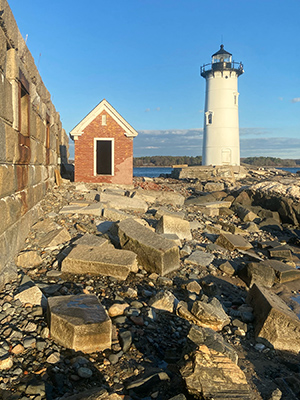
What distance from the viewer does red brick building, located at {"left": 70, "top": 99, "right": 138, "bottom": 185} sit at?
15445 mm

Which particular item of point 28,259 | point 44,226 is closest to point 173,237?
point 44,226

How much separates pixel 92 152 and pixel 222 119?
63.0 feet

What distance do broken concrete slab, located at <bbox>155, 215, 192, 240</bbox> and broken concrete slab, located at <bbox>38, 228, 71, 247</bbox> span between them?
249cm

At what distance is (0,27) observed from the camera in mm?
4031

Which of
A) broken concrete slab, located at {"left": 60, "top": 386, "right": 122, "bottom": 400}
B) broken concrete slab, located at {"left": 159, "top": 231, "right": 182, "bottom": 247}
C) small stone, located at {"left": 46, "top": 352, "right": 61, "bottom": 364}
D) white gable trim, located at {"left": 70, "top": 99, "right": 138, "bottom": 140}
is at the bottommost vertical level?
small stone, located at {"left": 46, "top": 352, "right": 61, "bottom": 364}

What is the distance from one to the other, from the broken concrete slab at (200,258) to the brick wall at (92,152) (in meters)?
9.07

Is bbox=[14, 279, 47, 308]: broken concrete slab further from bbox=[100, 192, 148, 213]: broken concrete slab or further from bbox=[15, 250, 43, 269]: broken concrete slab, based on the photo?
bbox=[100, 192, 148, 213]: broken concrete slab

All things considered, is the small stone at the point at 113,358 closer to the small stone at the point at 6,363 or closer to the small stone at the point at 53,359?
the small stone at the point at 53,359

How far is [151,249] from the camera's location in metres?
5.63

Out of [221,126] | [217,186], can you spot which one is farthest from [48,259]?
[221,126]

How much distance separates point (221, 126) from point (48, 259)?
28.4 m

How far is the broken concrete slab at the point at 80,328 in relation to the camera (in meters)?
3.17

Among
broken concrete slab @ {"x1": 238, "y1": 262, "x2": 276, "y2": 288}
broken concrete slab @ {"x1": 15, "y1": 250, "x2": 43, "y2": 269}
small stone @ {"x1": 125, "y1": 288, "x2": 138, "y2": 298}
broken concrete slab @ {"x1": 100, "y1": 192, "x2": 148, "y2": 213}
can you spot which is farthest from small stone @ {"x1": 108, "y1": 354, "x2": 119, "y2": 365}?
broken concrete slab @ {"x1": 100, "y1": 192, "x2": 148, "y2": 213}

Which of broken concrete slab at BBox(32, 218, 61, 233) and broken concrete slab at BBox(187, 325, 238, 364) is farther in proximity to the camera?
broken concrete slab at BBox(32, 218, 61, 233)
